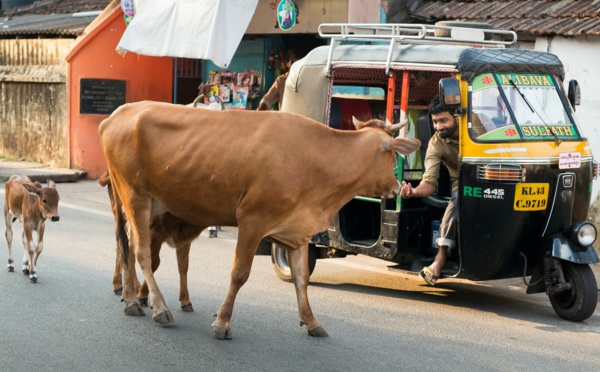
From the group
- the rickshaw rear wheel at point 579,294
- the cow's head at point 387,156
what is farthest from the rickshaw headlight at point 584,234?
the cow's head at point 387,156

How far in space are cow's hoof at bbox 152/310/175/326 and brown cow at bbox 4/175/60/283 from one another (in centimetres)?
209

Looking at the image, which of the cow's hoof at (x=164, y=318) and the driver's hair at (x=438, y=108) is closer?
the cow's hoof at (x=164, y=318)

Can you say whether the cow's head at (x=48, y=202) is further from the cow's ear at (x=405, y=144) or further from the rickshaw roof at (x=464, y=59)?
the cow's ear at (x=405, y=144)

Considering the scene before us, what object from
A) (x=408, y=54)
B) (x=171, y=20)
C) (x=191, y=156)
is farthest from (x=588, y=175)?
(x=171, y=20)

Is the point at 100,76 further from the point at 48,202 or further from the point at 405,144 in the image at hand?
the point at 405,144

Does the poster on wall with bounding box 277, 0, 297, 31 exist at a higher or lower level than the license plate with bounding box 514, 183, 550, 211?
higher

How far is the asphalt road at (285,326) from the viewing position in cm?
673

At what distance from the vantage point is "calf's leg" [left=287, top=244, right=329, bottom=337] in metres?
7.41

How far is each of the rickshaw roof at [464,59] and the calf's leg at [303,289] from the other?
80.3 inches

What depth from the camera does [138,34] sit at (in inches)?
589

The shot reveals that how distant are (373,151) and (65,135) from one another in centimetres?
1236

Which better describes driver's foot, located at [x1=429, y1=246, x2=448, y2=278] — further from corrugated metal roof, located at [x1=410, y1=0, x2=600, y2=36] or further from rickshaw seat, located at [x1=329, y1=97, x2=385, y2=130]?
corrugated metal roof, located at [x1=410, y1=0, x2=600, y2=36]

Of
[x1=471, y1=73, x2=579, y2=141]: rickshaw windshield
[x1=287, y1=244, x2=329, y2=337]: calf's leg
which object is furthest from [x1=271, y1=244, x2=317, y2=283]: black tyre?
[x1=471, y1=73, x2=579, y2=141]: rickshaw windshield

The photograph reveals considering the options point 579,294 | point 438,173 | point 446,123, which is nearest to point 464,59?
point 446,123
